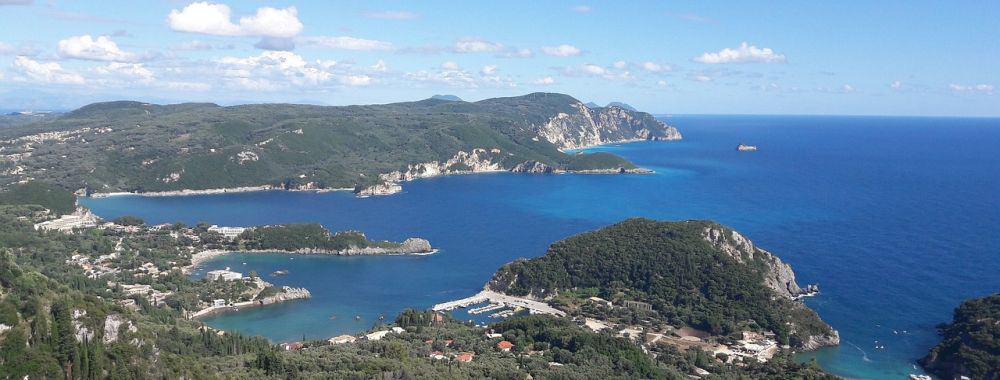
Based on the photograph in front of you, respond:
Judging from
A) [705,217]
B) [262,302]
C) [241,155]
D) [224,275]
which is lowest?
[262,302]

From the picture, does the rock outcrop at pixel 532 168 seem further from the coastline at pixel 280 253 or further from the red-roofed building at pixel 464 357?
the red-roofed building at pixel 464 357

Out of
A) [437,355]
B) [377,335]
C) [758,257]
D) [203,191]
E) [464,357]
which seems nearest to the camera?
[464,357]

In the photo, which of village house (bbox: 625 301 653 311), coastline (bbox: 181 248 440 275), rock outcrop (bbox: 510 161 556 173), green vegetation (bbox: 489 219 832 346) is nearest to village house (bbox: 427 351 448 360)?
green vegetation (bbox: 489 219 832 346)

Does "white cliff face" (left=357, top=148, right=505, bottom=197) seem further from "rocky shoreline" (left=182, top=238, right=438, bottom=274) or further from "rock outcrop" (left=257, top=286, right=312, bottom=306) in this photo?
"rock outcrop" (left=257, top=286, right=312, bottom=306)

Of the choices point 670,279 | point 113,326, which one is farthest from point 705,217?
point 113,326

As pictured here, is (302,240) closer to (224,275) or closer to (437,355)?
(224,275)

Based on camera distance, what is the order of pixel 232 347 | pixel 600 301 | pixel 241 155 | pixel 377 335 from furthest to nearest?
pixel 241 155
pixel 600 301
pixel 377 335
pixel 232 347

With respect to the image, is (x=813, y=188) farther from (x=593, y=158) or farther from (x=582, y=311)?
(x=582, y=311)
